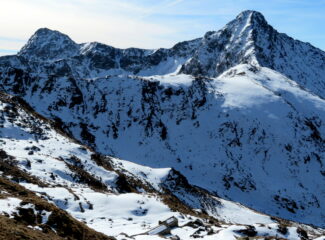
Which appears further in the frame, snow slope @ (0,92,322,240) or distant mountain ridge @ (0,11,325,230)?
distant mountain ridge @ (0,11,325,230)

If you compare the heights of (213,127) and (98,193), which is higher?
(213,127)

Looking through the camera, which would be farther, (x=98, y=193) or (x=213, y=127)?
(x=213, y=127)

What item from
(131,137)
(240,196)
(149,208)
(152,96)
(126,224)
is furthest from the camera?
(152,96)

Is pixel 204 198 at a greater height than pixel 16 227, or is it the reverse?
pixel 16 227

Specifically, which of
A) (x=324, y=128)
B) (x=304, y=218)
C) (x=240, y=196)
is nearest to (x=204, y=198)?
(x=240, y=196)

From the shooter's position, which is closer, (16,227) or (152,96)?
(16,227)

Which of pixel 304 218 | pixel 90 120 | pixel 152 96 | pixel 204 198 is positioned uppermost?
pixel 152 96

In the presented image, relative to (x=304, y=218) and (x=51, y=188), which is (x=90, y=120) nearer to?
(x=304, y=218)

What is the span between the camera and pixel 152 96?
384ft

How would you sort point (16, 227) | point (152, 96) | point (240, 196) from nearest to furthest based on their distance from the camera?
point (16, 227) < point (240, 196) < point (152, 96)

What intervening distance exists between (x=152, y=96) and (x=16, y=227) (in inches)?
3975

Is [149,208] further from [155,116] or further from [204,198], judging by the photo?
[155,116]

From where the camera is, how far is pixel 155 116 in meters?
111

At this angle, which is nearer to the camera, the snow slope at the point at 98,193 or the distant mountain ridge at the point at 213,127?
the snow slope at the point at 98,193
